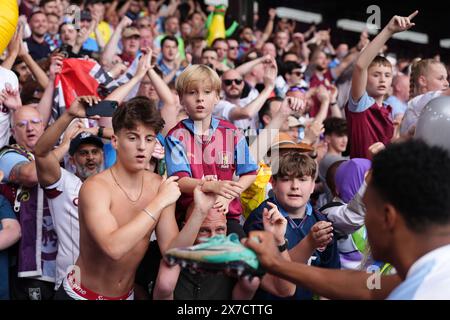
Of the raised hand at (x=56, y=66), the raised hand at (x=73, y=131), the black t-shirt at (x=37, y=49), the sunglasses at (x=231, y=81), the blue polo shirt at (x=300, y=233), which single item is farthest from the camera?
the black t-shirt at (x=37, y=49)

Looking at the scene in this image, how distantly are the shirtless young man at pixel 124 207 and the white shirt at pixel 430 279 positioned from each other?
1441 millimetres

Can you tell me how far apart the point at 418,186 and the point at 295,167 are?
6.20 feet

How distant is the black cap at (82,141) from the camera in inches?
194

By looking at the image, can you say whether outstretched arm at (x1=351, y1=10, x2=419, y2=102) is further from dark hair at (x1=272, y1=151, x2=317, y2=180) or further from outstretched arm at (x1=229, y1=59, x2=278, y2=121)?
outstretched arm at (x1=229, y1=59, x2=278, y2=121)

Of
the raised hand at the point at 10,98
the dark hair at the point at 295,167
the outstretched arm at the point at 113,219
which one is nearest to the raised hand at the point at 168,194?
the outstretched arm at the point at 113,219

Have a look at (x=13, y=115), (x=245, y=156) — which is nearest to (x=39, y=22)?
(x=13, y=115)

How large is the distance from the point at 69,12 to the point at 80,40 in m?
1.04

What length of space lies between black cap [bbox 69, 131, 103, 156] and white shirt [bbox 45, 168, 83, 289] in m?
0.34

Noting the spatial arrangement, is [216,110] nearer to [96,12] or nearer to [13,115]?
[13,115]

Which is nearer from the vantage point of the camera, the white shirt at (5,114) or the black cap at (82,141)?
the black cap at (82,141)

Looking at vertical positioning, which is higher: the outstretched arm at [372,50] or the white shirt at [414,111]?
the outstretched arm at [372,50]

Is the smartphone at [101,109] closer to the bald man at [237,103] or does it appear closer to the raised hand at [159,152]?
the raised hand at [159,152]

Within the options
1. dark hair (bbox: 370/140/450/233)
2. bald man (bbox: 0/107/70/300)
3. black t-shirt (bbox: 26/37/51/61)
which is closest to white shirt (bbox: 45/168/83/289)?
bald man (bbox: 0/107/70/300)

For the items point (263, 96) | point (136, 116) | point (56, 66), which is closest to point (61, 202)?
point (136, 116)
